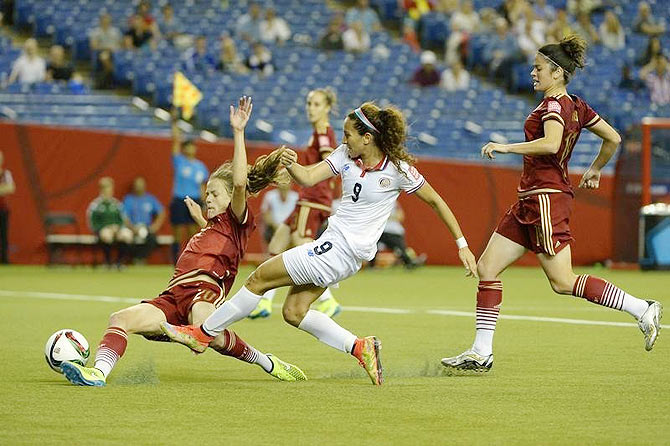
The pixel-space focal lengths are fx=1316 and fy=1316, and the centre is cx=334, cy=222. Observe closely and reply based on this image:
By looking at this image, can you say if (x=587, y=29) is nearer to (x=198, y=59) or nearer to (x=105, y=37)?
(x=198, y=59)

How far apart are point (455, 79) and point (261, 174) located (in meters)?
20.5

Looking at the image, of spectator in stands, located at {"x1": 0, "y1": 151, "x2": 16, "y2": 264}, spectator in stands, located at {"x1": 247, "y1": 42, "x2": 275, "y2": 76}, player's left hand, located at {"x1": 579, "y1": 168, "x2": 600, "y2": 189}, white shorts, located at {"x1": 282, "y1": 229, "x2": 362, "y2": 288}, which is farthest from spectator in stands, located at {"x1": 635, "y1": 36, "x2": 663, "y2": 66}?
white shorts, located at {"x1": 282, "y1": 229, "x2": 362, "y2": 288}

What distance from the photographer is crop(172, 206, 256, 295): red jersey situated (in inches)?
349

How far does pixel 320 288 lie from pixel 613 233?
16.5 m

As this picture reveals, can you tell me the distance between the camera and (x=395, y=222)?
2386cm

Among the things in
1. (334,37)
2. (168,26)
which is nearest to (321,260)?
(168,26)

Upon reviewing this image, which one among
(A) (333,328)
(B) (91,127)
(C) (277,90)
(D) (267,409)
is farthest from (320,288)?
(C) (277,90)

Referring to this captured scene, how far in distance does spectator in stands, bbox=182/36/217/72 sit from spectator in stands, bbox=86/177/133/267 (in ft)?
14.2

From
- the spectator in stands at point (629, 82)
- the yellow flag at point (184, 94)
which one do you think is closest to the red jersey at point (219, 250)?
the yellow flag at point (184, 94)

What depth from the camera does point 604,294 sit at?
915 cm

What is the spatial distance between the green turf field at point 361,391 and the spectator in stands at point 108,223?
30.0 ft

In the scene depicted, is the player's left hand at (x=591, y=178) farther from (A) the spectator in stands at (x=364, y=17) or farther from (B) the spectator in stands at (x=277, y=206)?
(A) the spectator in stands at (x=364, y=17)

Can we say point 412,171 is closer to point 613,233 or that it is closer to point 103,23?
point 613,233

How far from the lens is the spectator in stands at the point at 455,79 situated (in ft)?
94.1
